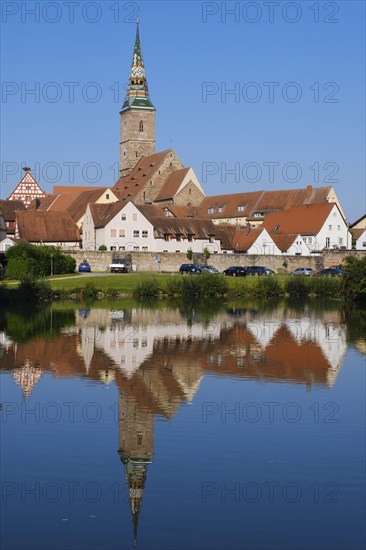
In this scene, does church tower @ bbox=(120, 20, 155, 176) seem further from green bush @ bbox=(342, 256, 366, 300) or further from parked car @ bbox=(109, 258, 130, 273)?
green bush @ bbox=(342, 256, 366, 300)

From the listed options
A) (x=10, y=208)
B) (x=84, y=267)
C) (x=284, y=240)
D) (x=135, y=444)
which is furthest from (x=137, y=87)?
Answer: (x=135, y=444)

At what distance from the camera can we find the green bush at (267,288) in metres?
66.8

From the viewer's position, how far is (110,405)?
20156 millimetres

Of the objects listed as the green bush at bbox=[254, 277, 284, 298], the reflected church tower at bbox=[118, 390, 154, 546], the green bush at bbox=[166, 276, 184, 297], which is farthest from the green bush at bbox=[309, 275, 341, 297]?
the reflected church tower at bbox=[118, 390, 154, 546]

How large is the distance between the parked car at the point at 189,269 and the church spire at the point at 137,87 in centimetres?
5184

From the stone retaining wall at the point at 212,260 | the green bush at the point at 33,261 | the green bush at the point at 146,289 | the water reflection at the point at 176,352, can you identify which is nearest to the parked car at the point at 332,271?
the stone retaining wall at the point at 212,260

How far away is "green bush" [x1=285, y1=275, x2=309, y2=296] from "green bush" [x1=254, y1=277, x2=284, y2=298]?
1130mm

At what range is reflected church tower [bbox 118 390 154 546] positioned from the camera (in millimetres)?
13430

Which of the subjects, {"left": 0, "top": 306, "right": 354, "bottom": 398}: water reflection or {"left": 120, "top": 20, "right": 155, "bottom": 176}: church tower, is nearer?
{"left": 0, "top": 306, "right": 354, "bottom": 398}: water reflection

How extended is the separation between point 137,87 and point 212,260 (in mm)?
52079

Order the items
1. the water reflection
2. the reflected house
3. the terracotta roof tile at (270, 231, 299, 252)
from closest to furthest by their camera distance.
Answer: the reflected house
the water reflection
the terracotta roof tile at (270, 231, 299, 252)

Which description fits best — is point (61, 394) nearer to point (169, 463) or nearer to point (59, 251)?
point (169, 463)

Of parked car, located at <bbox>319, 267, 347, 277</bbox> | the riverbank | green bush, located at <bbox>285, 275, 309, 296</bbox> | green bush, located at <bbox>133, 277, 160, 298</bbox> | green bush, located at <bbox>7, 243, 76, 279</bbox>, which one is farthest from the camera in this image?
parked car, located at <bbox>319, 267, 347, 277</bbox>

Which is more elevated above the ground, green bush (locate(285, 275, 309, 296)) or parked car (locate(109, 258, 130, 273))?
parked car (locate(109, 258, 130, 273))
